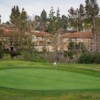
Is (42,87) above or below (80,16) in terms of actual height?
below

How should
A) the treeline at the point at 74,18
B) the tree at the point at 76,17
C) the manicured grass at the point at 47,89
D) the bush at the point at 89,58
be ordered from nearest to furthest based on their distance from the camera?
the manicured grass at the point at 47,89 < the bush at the point at 89,58 < the treeline at the point at 74,18 < the tree at the point at 76,17

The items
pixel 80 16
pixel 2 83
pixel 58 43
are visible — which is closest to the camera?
pixel 2 83

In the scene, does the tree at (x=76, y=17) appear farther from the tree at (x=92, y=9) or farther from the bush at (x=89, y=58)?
the bush at (x=89, y=58)

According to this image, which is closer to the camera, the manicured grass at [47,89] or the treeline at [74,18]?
the manicured grass at [47,89]

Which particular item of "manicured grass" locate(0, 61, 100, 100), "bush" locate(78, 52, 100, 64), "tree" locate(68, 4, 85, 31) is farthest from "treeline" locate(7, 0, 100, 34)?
"manicured grass" locate(0, 61, 100, 100)

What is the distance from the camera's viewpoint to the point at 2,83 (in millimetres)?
9477

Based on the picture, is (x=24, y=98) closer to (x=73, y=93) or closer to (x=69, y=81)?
(x=73, y=93)

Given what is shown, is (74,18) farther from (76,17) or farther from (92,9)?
(92,9)

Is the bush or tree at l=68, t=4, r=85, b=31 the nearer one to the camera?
the bush

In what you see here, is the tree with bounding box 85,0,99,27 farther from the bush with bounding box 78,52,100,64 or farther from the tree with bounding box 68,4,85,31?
the bush with bounding box 78,52,100,64

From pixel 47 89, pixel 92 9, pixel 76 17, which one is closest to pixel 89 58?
pixel 47 89

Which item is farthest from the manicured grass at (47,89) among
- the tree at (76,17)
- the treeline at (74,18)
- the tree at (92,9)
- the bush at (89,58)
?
the tree at (76,17)

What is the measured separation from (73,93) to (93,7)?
39.6 meters

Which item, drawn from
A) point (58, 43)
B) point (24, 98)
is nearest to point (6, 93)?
point (24, 98)
